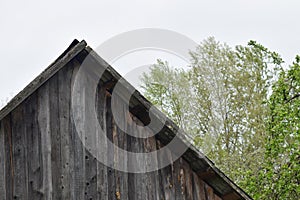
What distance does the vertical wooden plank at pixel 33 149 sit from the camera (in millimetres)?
7125

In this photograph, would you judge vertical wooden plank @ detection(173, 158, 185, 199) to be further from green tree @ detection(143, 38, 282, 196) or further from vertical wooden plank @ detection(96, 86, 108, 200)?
green tree @ detection(143, 38, 282, 196)

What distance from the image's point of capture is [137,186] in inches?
309

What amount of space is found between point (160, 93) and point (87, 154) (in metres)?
16.8

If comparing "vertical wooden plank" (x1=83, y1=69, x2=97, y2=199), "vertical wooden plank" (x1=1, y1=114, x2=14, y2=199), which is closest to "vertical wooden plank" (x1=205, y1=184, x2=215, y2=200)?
"vertical wooden plank" (x1=83, y1=69, x2=97, y2=199)

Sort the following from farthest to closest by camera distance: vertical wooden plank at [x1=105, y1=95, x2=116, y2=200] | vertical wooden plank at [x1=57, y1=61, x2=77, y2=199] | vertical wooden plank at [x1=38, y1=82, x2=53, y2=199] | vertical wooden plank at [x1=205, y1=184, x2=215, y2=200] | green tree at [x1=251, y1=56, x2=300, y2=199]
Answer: green tree at [x1=251, y1=56, x2=300, y2=199] → vertical wooden plank at [x1=205, y1=184, x2=215, y2=200] → vertical wooden plank at [x1=105, y1=95, x2=116, y2=200] → vertical wooden plank at [x1=57, y1=61, x2=77, y2=199] → vertical wooden plank at [x1=38, y1=82, x2=53, y2=199]

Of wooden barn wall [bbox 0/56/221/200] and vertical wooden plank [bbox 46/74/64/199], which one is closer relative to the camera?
wooden barn wall [bbox 0/56/221/200]

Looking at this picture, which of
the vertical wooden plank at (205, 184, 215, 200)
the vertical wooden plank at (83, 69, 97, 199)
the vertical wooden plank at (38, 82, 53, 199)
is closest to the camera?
the vertical wooden plank at (38, 82, 53, 199)

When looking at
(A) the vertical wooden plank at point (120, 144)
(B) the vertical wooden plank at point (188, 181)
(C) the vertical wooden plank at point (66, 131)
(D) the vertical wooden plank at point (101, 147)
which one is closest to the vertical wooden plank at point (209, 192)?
(B) the vertical wooden plank at point (188, 181)

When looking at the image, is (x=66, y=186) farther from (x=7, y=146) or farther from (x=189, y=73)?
(x=189, y=73)

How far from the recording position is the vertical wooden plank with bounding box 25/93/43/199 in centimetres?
712

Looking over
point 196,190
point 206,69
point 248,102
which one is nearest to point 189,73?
point 206,69

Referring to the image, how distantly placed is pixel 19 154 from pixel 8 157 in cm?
14

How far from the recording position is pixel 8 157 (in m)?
7.09

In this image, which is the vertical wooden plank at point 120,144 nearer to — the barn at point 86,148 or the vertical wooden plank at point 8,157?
the barn at point 86,148
